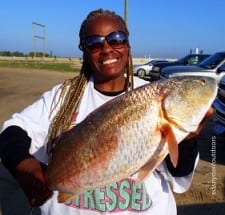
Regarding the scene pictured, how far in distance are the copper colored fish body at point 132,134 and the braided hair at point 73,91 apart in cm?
51

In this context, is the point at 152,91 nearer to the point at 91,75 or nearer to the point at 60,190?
the point at 60,190

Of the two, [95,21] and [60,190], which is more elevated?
[95,21]

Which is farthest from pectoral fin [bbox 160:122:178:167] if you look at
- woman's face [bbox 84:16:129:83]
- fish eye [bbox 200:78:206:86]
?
woman's face [bbox 84:16:129:83]

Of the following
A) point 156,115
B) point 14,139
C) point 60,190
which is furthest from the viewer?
point 14,139

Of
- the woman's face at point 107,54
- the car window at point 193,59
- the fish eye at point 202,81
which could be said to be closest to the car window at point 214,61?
the car window at point 193,59

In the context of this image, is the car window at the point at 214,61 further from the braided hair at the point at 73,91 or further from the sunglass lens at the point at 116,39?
the sunglass lens at the point at 116,39

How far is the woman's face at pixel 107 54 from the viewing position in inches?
106

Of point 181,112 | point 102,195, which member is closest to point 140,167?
point 181,112

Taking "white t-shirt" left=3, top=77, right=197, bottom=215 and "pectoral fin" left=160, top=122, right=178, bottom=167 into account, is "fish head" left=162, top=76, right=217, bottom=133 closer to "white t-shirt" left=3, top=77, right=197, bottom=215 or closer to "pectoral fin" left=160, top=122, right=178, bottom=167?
"pectoral fin" left=160, top=122, right=178, bottom=167

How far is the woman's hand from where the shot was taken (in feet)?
7.61

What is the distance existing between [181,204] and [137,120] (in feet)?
12.7

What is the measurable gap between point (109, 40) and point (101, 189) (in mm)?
824

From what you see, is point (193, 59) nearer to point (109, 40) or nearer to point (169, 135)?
point (109, 40)

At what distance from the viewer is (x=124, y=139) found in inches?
82.4
